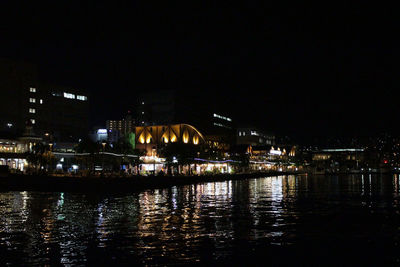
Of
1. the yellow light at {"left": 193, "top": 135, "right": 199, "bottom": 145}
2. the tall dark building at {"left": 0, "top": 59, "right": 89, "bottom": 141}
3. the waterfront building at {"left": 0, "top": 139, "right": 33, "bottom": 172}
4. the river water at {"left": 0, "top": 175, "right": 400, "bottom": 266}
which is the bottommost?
the river water at {"left": 0, "top": 175, "right": 400, "bottom": 266}

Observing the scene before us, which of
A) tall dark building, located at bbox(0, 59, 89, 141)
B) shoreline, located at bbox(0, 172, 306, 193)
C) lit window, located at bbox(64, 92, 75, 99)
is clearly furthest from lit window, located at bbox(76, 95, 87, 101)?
shoreline, located at bbox(0, 172, 306, 193)

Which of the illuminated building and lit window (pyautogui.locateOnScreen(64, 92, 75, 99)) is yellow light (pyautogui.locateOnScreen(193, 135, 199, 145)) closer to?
Result: the illuminated building

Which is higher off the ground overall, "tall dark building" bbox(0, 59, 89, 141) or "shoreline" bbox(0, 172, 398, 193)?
"tall dark building" bbox(0, 59, 89, 141)

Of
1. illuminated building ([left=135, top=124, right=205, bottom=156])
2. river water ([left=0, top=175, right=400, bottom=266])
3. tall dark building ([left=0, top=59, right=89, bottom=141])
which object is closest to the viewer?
river water ([left=0, top=175, right=400, bottom=266])

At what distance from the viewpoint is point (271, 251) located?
60.7 feet

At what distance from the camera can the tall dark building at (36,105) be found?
139 meters

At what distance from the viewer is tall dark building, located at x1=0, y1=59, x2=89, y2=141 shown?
139 m

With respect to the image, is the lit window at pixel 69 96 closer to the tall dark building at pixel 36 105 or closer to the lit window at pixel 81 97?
the tall dark building at pixel 36 105

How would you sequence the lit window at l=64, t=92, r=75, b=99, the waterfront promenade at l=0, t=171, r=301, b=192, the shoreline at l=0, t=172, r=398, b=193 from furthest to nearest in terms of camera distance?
the lit window at l=64, t=92, r=75, b=99 < the waterfront promenade at l=0, t=171, r=301, b=192 < the shoreline at l=0, t=172, r=398, b=193

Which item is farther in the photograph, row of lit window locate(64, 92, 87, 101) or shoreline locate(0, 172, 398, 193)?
row of lit window locate(64, 92, 87, 101)

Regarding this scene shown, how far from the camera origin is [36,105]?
14775 centimetres

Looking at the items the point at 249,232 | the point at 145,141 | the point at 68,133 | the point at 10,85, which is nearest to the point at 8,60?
the point at 10,85

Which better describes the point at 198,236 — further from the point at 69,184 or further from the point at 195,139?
the point at 195,139

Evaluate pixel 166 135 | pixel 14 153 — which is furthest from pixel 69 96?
pixel 14 153
